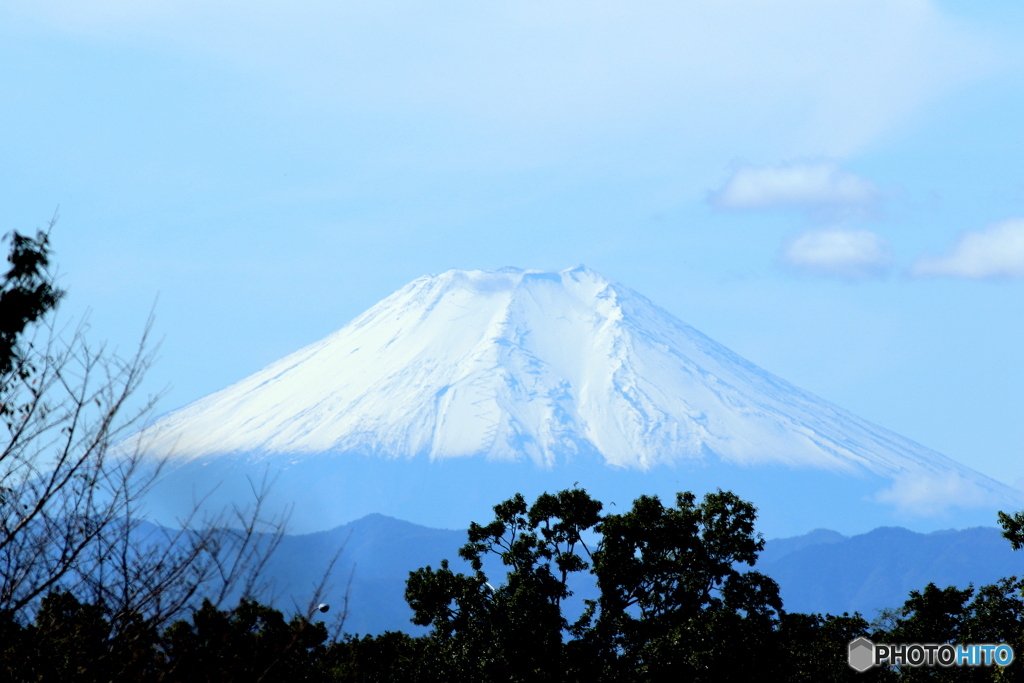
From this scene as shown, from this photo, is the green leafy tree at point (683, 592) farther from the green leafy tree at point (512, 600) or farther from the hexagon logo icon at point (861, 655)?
the hexagon logo icon at point (861, 655)

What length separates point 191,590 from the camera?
9391 millimetres

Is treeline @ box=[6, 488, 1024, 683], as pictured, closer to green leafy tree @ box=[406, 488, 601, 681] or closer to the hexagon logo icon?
green leafy tree @ box=[406, 488, 601, 681]

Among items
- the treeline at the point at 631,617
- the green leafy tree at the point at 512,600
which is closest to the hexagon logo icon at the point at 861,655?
the treeline at the point at 631,617

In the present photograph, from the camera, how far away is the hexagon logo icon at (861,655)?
26.4 metres

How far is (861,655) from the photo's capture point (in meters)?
26.9

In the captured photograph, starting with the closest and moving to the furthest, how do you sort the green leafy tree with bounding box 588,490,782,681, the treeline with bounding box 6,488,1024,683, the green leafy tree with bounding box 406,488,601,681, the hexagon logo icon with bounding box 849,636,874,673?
the green leafy tree with bounding box 406,488,601,681 < the treeline with bounding box 6,488,1024,683 < the green leafy tree with bounding box 588,490,782,681 < the hexagon logo icon with bounding box 849,636,874,673

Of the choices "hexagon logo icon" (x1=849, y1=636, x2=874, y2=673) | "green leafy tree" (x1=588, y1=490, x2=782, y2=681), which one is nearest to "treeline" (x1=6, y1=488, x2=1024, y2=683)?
"green leafy tree" (x1=588, y1=490, x2=782, y2=681)

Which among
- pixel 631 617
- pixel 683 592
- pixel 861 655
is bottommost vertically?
pixel 861 655

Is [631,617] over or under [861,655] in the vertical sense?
over

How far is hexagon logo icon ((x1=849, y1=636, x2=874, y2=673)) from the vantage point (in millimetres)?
26397

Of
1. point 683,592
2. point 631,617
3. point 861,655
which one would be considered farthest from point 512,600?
point 861,655

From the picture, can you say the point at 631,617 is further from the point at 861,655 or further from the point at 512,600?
the point at 861,655

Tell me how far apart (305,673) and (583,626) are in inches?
237

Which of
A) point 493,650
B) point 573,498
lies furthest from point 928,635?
point 493,650
